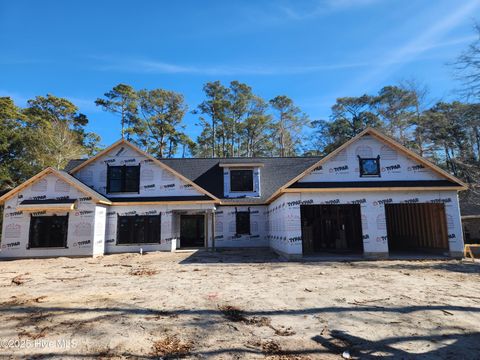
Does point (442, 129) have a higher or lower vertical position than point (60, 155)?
higher

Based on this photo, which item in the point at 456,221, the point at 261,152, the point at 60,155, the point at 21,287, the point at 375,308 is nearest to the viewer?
the point at 375,308

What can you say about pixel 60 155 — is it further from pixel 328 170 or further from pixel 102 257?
pixel 328 170

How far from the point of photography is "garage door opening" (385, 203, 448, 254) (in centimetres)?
1493

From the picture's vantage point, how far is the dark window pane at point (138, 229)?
1727 centimetres

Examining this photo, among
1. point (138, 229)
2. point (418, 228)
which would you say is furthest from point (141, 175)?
point (418, 228)

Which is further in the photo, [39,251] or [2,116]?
[2,116]

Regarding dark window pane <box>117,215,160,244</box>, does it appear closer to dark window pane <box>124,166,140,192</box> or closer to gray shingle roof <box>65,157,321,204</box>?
dark window pane <box>124,166,140,192</box>

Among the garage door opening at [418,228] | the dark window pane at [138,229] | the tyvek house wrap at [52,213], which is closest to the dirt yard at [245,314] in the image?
the garage door opening at [418,228]

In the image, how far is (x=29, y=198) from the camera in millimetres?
16000

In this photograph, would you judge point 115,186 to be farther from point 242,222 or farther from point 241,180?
point 242,222

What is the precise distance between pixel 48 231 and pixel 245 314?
1444 centimetres

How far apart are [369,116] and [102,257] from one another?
3379 cm

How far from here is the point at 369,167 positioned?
14883 mm

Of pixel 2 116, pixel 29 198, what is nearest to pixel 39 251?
pixel 29 198
